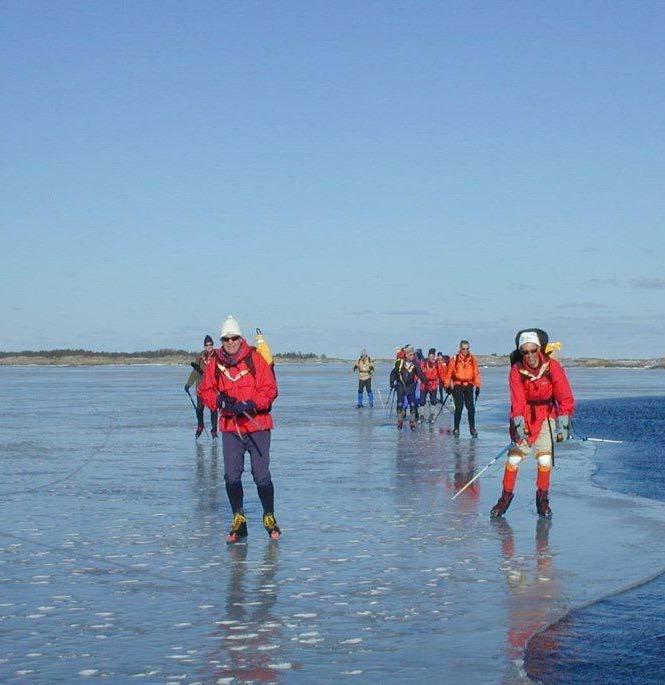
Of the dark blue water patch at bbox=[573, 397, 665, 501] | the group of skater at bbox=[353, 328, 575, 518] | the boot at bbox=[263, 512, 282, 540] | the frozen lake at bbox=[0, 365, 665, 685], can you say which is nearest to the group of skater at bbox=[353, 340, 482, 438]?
the dark blue water patch at bbox=[573, 397, 665, 501]

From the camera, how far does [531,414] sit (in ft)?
37.1

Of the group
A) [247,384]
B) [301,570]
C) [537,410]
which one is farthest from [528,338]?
[301,570]

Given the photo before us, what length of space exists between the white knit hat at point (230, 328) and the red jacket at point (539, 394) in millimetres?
2733

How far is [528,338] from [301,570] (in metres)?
3.49

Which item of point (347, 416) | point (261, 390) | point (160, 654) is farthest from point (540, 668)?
point (347, 416)

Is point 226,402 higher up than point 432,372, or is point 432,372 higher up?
point 226,402

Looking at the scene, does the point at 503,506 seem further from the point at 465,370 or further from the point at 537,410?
the point at 465,370

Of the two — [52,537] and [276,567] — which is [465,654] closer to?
[276,567]

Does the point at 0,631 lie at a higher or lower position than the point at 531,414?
lower

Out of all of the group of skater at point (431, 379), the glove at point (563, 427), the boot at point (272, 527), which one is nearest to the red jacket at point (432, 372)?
the group of skater at point (431, 379)

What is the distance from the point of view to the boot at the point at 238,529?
9.79 metres

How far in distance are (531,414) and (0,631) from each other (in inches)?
237

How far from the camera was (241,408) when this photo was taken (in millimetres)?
9648

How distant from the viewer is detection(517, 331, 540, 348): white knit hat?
10883 millimetres
